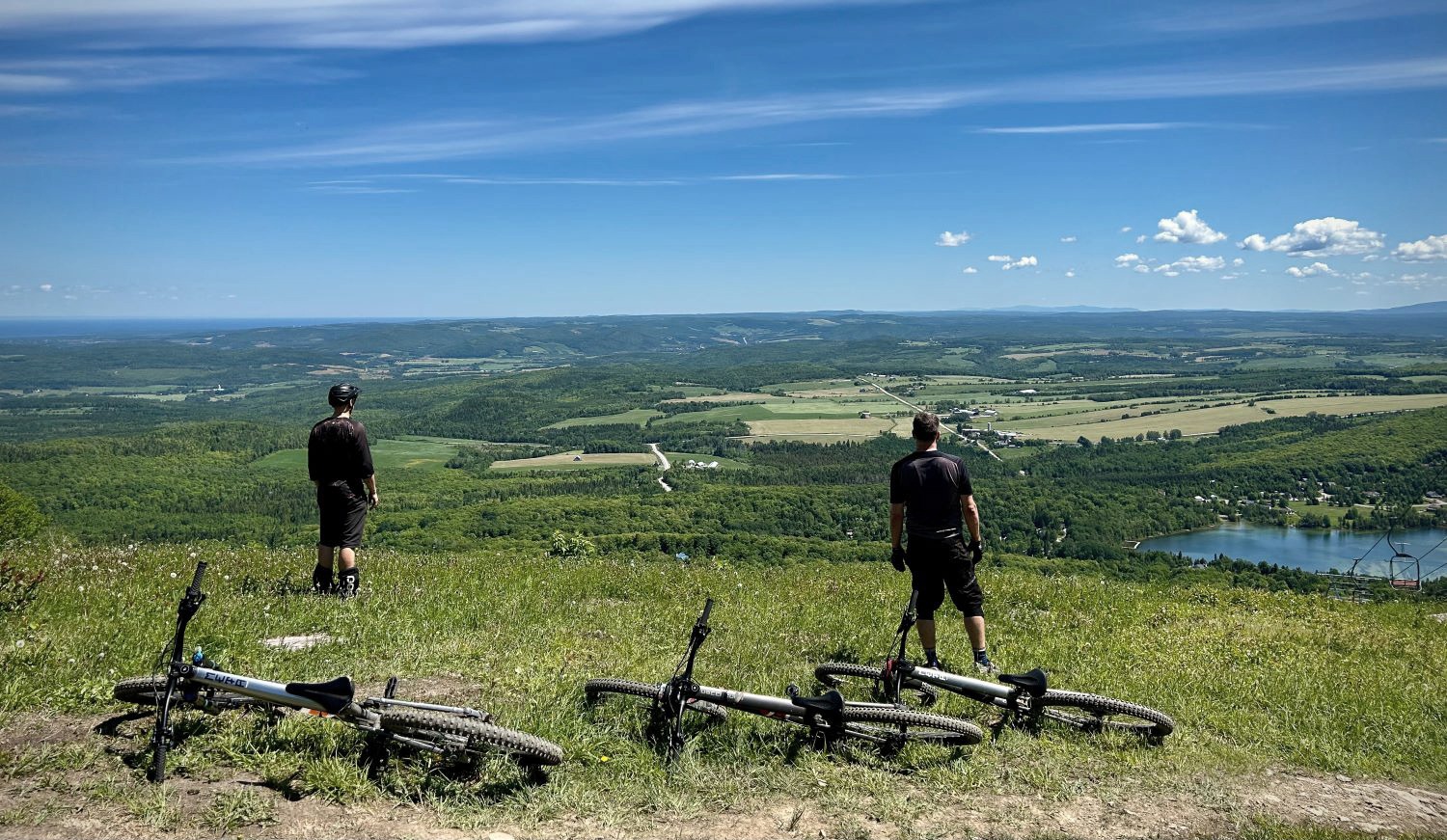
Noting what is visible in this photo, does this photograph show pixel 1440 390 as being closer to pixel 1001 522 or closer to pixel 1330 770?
pixel 1001 522

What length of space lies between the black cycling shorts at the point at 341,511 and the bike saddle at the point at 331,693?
4731mm

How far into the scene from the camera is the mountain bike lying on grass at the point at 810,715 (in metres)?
6.34

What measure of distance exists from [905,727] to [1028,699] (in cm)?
162

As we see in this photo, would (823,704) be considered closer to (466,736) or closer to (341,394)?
(466,736)

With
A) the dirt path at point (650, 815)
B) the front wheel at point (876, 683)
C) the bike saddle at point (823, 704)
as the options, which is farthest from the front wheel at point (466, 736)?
the front wheel at point (876, 683)

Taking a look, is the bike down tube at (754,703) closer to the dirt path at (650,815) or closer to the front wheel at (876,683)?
the dirt path at (650,815)

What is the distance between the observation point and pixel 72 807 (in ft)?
16.3

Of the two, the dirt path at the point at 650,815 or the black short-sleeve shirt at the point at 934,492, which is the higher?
the black short-sleeve shirt at the point at 934,492

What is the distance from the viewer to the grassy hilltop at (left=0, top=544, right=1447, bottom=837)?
563 cm

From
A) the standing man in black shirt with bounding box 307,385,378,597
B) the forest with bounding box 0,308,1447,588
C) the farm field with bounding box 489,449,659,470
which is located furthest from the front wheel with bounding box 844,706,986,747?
the farm field with bounding box 489,449,659,470

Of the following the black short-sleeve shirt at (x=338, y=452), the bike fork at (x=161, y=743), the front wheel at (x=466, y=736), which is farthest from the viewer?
the black short-sleeve shirt at (x=338, y=452)

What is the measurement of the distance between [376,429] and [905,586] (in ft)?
465

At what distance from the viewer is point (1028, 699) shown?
748 cm

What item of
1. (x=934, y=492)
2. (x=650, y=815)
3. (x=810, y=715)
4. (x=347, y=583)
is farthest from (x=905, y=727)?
(x=347, y=583)
